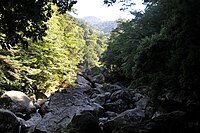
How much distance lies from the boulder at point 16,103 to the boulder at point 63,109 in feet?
8.74

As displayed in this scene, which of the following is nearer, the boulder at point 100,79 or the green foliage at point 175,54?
the green foliage at point 175,54

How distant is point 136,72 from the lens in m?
12.3

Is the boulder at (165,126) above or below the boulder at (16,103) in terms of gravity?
below

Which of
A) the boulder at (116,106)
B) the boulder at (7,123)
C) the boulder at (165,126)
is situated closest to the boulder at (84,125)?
the boulder at (165,126)

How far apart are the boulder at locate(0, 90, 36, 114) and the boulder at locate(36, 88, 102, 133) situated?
8.74 feet

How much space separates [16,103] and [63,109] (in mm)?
4102

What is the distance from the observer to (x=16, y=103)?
51.6 feet

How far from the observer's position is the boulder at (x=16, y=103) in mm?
15414

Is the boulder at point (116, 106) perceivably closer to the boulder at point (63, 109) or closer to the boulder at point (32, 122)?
the boulder at point (63, 109)

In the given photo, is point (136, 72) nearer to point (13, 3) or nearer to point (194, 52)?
point (194, 52)

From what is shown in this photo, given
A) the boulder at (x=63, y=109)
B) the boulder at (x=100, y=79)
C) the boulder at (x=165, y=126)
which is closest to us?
the boulder at (x=165, y=126)

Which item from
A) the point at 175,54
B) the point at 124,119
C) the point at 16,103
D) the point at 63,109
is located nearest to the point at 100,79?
the point at 16,103

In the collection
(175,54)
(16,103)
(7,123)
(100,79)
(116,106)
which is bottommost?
(7,123)

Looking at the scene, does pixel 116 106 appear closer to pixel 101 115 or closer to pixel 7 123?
pixel 101 115
